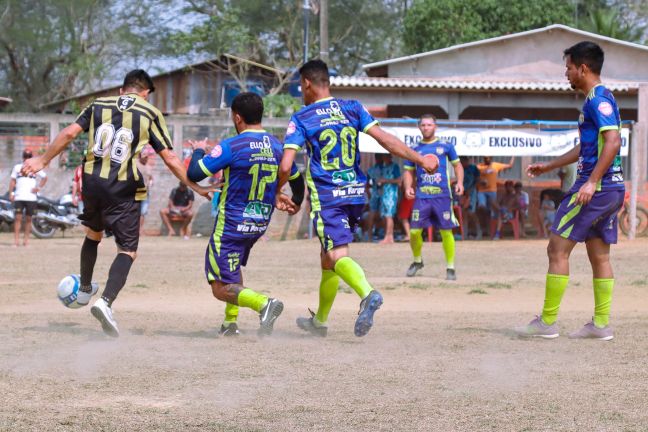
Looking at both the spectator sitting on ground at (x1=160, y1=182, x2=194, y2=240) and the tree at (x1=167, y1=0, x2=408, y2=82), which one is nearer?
the spectator sitting on ground at (x1=160, y1=182, x2=194, y2=240)

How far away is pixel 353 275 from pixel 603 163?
1.94 metres

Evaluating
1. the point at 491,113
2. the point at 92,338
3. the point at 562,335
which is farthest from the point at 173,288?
the point at 491,113

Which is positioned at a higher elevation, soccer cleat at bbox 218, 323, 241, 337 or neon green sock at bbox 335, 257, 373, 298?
neon green sock at bbox 335, 257, 373, 298

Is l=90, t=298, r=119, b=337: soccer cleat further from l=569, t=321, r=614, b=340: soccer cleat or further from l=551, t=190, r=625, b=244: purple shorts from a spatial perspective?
l=569, t=321, r=614, b=340: soccer cleat

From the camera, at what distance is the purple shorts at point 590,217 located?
7973 mm

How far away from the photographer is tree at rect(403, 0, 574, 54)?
38781mm

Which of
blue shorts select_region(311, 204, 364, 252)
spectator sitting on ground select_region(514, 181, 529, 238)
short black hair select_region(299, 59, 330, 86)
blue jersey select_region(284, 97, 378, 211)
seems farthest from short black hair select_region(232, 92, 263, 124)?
spectator sitting on ground select_region(514, 181, 529, 238)

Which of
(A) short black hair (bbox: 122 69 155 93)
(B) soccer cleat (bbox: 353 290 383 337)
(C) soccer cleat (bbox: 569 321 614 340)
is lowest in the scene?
(C) soccer cleat (bbox: 569 321 614 340)

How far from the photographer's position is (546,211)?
23406mm

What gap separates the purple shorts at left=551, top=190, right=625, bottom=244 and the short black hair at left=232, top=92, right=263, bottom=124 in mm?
2338

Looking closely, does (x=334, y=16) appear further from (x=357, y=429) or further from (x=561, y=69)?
(x=357, y=429)

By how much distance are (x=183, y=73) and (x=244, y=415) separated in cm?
3511

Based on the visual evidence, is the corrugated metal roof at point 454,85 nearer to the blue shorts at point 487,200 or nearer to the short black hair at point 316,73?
the blue shorts at point 487,200

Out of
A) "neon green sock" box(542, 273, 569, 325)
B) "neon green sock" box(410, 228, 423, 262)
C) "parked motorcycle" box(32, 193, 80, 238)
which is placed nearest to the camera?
"neon green sock" box(542, 273, 569, 325)
